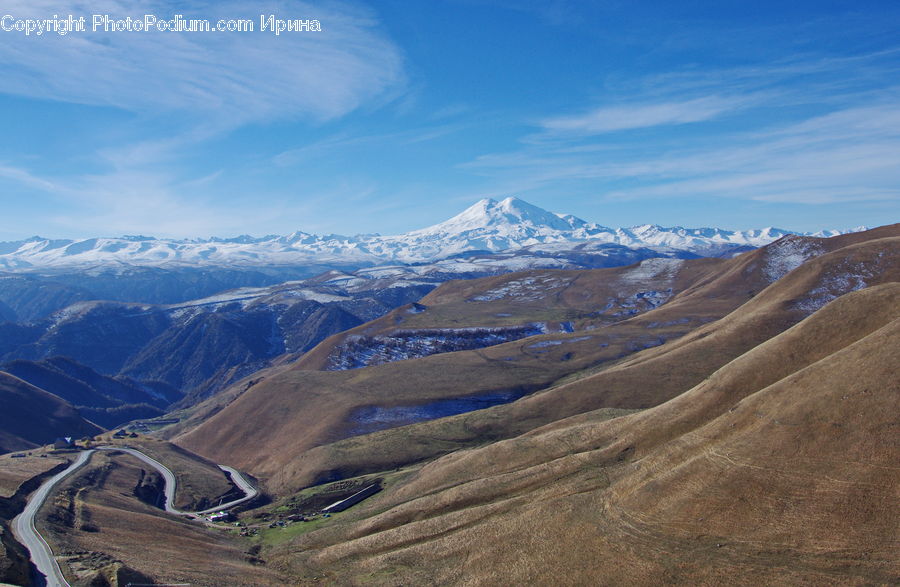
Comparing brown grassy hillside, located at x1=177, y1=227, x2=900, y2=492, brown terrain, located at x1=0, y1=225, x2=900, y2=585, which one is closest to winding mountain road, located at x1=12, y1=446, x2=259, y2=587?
brown terrain, located at x1=0, y1=225, x2=900, y2=585

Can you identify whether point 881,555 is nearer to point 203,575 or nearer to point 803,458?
point 803,458

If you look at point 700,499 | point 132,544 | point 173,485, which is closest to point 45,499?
point 132,544

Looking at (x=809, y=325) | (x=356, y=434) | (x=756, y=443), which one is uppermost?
(x=809, y=325)

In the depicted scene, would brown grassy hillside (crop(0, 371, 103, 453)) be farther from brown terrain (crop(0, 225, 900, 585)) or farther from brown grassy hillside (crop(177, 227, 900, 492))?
brown terrain (crop(0, 225, 900, 585))

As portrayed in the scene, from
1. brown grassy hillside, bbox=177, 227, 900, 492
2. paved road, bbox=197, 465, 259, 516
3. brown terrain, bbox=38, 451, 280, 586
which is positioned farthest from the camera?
brown grassy hillside, bbox=177, 227, 900, 492

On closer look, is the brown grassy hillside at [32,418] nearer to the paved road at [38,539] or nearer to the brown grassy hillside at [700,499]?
the paved road at [38,539]

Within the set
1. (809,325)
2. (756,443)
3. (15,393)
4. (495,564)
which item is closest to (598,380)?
(809,325)
